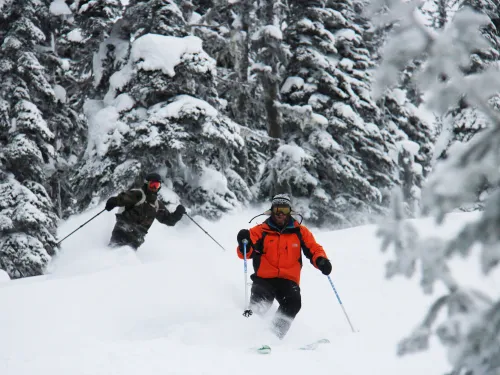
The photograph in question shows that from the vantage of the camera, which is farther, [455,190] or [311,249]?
[311,249]

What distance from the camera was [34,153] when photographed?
15227mm

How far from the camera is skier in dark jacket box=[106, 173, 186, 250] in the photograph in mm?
9055

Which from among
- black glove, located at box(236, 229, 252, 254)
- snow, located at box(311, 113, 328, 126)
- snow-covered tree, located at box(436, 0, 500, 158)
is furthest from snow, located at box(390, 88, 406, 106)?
black glove, located at box(236, 229, 252, 254)

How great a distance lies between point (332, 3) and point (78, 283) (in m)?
14.9

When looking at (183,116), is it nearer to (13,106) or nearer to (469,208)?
(13,106)

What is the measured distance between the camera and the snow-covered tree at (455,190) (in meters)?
1.63

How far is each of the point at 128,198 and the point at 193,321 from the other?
11.1 ft

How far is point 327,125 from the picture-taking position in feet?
53.6

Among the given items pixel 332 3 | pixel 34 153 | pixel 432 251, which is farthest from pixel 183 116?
pixel 432 251

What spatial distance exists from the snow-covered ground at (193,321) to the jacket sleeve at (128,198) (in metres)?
0.92

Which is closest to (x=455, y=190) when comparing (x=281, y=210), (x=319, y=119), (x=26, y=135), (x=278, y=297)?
(x=281, y=210)

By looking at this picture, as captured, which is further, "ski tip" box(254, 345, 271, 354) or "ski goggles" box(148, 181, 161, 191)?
"ski goggles" box(148, 181, 161, 191)

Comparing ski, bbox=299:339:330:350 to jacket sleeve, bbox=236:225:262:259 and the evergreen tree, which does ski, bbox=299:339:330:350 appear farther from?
the evergreen tree

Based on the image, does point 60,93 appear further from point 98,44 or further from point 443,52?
point 443,52
